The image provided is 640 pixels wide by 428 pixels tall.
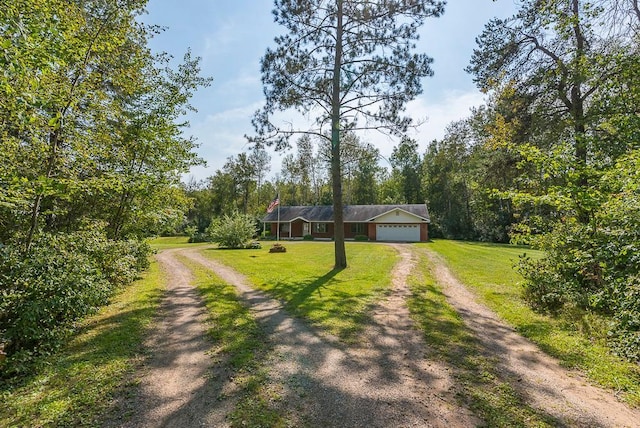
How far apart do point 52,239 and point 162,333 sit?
2.58 m

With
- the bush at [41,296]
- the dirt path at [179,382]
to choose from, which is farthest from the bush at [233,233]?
the bush at [41,296]

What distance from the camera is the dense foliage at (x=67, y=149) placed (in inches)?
168

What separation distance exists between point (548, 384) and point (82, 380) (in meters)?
5.84

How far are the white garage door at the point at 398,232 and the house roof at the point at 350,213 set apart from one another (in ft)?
3.92

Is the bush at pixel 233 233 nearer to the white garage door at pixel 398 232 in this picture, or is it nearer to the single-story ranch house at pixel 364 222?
the single-story ranch house at pixel 364 222

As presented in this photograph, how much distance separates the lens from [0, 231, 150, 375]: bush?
4247 millimetres

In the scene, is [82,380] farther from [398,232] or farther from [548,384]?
[398,232]

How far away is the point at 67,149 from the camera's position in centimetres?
611

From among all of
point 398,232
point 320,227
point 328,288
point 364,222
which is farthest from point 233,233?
point 328,288

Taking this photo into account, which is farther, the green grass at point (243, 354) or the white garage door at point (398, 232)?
the white garage door at point (398, 232)

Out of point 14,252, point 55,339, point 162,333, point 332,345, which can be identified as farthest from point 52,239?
point 332,345

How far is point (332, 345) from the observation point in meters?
5.14

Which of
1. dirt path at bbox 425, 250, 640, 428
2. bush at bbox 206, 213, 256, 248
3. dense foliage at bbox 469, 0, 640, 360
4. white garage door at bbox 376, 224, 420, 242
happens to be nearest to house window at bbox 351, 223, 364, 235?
white garage door at bbox 376, 224, 420, 242

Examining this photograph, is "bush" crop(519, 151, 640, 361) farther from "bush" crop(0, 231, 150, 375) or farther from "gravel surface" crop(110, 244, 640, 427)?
"bush" crop(0, 231, 150, 375)
